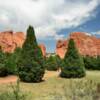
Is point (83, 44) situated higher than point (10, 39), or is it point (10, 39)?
point (10, 39)

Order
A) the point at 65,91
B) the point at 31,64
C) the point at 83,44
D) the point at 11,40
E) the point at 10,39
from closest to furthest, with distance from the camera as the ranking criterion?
the point at 65,91, the point at 31,64, the point at 10,39, the point at 11,40, the point at 83,44

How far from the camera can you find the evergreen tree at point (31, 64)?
90.5 feet

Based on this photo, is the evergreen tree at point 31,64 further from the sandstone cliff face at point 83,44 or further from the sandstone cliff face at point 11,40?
the sandstone cliff face at point 83,44

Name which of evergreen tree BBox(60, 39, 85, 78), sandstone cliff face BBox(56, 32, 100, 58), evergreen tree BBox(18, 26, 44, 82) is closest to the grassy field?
evergreen tree BBox(18, 26, 44, 82)

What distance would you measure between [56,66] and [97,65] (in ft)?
26.7

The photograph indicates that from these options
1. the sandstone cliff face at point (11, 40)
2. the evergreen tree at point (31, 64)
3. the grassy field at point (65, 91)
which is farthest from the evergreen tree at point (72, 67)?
the sandstone cliff face at point (11, 40)

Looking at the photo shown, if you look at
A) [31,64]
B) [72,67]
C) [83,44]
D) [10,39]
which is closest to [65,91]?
[31,64]

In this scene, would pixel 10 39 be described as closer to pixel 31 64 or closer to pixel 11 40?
pixel 11 40

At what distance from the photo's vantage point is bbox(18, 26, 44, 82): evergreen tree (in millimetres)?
27594

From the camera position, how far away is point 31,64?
27.9m

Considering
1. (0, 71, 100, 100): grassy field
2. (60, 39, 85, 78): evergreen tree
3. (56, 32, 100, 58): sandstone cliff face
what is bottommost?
(0, 71, 100, 100): grassy field

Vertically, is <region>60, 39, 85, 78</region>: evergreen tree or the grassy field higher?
<region>60, 39, 85, 78</region>: evergreen tree

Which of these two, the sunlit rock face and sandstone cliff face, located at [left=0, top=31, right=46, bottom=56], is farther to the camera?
sandstone cliff face, located at [left=0, top=31, right=46, bottom=56]

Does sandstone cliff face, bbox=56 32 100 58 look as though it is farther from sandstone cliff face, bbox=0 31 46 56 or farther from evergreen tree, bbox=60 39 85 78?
evergreen tree, bbox=60 39 85 78
